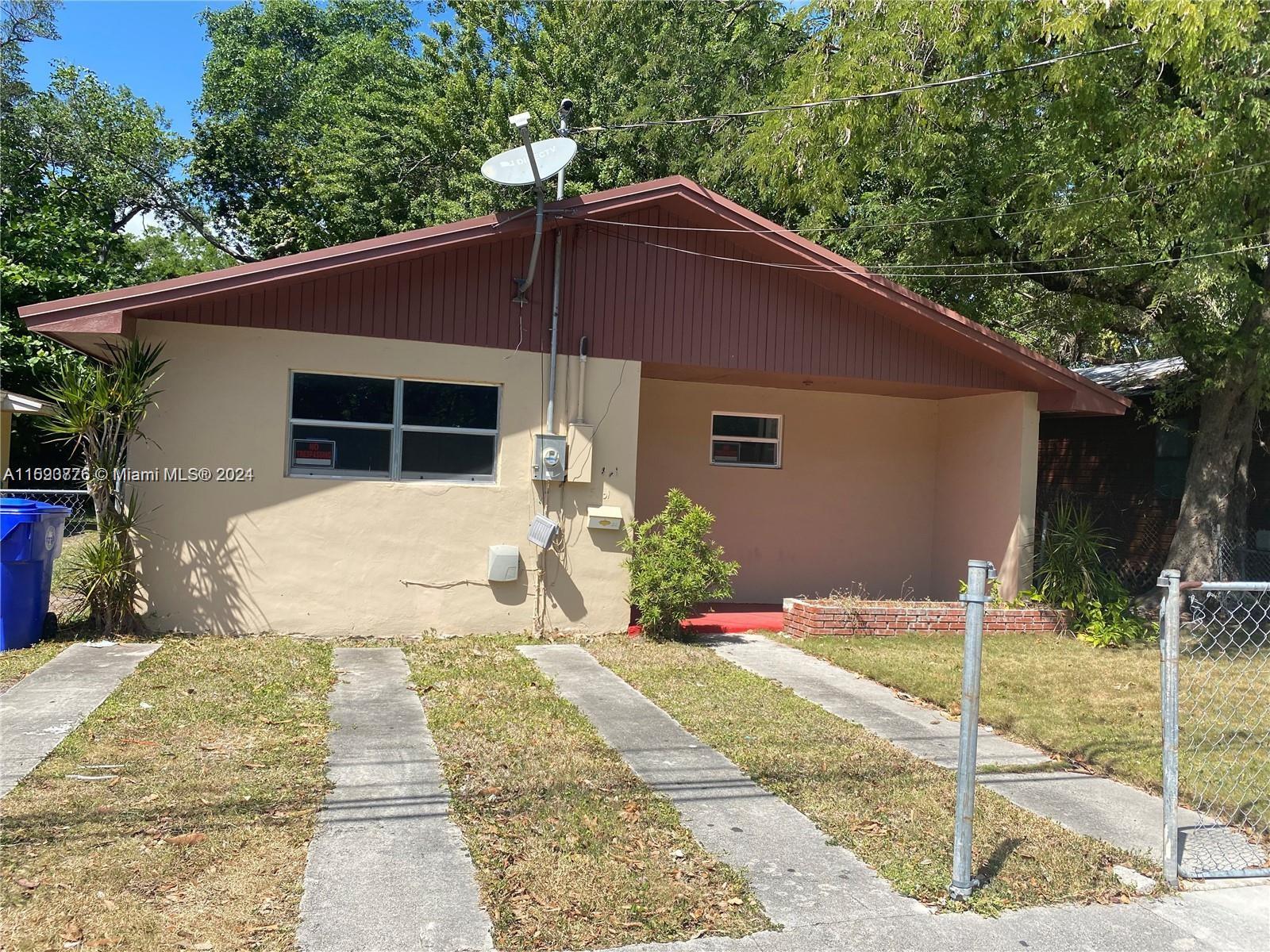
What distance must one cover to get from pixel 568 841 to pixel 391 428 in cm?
579

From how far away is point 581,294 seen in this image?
989 centimetres

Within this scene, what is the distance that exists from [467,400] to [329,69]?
2299cm

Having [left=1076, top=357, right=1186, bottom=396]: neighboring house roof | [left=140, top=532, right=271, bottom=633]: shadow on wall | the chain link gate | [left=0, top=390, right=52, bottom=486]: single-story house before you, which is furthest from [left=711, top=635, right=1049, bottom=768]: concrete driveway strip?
[left=0, top=390, right=52, bottom=486]: single-story house

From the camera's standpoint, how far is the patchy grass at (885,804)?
4238 mm

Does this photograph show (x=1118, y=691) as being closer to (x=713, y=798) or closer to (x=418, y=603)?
(x=713, y=798)

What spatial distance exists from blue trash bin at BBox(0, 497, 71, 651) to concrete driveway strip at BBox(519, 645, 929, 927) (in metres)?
4.70

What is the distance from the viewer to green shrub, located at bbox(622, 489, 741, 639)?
9516 millimetres

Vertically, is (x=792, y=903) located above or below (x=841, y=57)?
below

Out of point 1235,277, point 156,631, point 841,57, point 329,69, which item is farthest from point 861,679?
point 329,69

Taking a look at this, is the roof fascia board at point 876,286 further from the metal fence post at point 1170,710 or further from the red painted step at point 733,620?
the metal fence post at point 1170,710

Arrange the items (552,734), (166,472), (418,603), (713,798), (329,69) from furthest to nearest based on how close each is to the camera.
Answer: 1. (329,69)
2. (418,603)
3. (166,472)
4. (552,734)
5. (713,798)

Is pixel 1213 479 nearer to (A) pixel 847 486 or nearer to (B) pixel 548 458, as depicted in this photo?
(A) pixel 847 486

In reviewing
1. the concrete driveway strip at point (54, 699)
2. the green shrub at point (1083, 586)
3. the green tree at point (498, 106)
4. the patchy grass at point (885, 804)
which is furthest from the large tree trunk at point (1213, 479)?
the concrete driveway strip at point (54, 699)

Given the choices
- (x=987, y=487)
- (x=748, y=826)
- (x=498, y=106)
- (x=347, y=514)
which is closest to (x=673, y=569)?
(x=347, y=514)
